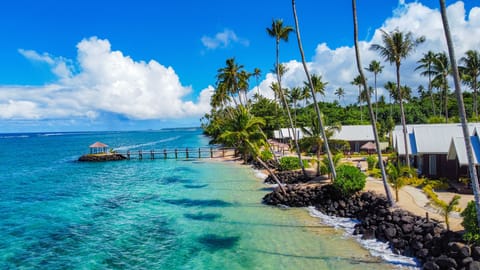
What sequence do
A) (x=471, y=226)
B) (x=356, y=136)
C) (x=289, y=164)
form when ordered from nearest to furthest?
1. (x=471, y=226)
2. (x=289, y=164)
3. (x=356, y=136)

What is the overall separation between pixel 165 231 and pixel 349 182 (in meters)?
11.9

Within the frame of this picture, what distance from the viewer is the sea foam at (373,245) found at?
12.6 m

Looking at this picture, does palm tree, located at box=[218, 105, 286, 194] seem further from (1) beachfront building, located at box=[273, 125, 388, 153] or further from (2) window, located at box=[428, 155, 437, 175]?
(1) beachfront building, located at box=[273, 125, 388, 153]

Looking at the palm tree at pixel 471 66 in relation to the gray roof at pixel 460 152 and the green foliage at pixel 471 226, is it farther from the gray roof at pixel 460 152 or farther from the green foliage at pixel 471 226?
the green foliage at pixel 471 226

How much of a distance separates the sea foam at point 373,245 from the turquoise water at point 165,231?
51 centimetres

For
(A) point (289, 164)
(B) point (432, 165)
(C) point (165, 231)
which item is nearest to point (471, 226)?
(B) point (432, 165)

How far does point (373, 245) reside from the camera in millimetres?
14477

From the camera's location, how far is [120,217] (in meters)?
21.0

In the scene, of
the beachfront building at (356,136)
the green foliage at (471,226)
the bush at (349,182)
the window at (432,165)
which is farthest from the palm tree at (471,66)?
the green foliage at (471,226)

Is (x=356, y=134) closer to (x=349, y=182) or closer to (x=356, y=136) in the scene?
(x=356, y=136)

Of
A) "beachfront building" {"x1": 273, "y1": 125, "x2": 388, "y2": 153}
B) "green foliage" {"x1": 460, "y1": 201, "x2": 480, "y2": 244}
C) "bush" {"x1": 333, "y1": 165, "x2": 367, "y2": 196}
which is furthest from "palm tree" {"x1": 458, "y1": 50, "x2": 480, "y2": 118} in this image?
"green foliage" {"x1": 460, "y1": 201, "x2": 480, "y2": 244}

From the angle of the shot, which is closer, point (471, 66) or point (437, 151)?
point (437, 151)

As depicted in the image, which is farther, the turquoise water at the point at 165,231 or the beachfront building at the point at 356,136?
the beachfront building at the point at 356,136

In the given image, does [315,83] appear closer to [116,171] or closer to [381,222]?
[381,222]
